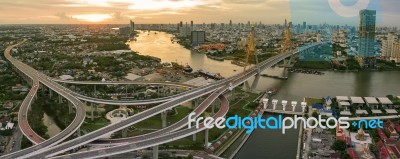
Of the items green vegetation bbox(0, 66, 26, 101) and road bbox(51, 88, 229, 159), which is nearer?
road bbox(51, 88, 229, 159)

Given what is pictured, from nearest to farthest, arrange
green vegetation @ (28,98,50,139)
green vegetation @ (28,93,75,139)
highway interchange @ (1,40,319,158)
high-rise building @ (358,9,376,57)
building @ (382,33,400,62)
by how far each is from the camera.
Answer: highway interchange @ (1,40,319,158) < green vegetation @ (28,98,50,139) < green vegetation @ (28,93,75,139) < high-rise building @ (358,9,376,57) < building @ (382,33,400,62)

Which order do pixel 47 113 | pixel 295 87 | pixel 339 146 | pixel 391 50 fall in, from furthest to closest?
pixel 391 50, pixel 295 87, pixel 47 113, pixel 339 146

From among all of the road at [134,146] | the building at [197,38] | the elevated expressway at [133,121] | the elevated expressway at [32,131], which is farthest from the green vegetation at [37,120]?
the building at [197,38]

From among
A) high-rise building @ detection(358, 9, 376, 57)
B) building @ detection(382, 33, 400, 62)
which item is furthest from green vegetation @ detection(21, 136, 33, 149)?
building @ detection(382, 33, 400, 62)

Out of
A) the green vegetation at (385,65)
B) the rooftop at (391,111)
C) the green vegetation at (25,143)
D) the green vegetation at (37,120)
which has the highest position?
the green vegetation at (385,65)

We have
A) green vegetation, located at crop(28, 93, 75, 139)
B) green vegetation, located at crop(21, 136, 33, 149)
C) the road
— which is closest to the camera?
the road

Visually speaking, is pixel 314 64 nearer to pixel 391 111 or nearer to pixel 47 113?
pixel 391 111

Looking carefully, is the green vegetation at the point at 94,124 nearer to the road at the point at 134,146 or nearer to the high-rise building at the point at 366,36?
the road at the point at 134,146

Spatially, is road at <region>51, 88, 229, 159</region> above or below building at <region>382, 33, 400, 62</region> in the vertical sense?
below

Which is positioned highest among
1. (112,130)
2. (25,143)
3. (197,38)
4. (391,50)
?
(197,38)

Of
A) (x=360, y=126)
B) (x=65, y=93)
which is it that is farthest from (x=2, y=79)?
(x=360, y=126)

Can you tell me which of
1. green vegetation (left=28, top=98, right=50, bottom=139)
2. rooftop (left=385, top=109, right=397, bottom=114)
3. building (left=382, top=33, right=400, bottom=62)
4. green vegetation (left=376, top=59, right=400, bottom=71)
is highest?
building (left=382, top=33, right=400, bottom=62)

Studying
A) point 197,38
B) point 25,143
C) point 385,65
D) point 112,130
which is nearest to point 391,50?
point 385,65

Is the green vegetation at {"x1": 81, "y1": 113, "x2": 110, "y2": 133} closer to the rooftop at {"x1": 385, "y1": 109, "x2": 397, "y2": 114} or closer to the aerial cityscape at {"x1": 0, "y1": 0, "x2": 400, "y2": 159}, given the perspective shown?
the aerial cityscape at {"x1": 0, "y1": 0, "x2": 400, "y2": 159}
